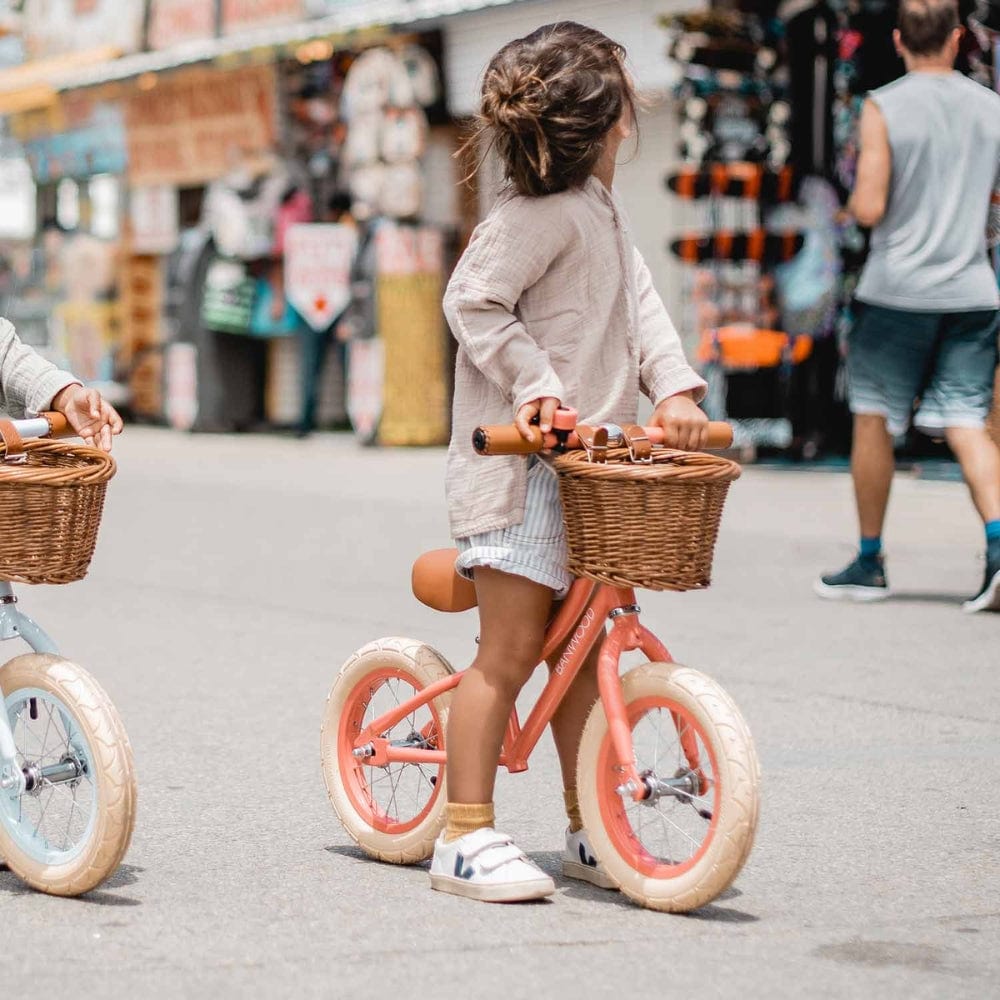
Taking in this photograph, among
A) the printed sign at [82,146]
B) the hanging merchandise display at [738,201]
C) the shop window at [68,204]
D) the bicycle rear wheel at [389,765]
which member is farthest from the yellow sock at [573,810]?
the shop window at [68,204]

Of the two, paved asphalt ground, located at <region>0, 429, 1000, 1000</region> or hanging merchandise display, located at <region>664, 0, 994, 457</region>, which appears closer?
paved asphalt ground, located at <region>0, 429, 1000, 1000</region>

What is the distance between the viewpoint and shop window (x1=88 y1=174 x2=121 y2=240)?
2154 cm

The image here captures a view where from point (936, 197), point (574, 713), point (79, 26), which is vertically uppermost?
point (79, 26)

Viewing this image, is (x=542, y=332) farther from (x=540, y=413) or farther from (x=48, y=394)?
(x=48, y=394)

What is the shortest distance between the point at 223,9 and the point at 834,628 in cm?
1378

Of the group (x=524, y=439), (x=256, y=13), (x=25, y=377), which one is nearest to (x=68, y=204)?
(x=256, y=13)

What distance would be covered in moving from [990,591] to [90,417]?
447cm

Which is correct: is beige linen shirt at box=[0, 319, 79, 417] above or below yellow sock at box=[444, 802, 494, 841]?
above

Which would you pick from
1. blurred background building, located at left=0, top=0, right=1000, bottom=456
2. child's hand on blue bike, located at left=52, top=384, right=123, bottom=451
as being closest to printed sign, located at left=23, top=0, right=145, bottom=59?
blurred background building, located at left=0, top=0, right=1000, bottom=456

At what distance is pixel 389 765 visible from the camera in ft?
14.6

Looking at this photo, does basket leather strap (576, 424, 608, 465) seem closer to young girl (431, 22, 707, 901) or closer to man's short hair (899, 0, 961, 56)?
young girl (431, 22, 707, 901)

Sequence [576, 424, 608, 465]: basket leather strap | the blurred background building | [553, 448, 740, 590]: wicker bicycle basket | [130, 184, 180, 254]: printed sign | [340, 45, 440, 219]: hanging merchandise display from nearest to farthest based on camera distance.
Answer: [553, 448, 740, 590]: wicker bicycle basket → [576, 424, 608, 465]: basket leather strap → the blurred background building → [340, 45, 440, 219]: hanging merchandise display → [130, 184, 180, 254]: printed sign

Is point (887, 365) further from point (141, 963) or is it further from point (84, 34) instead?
point (84, 34)

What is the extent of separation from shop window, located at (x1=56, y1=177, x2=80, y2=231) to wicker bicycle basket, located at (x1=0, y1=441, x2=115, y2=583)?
Result: 19.2 m
